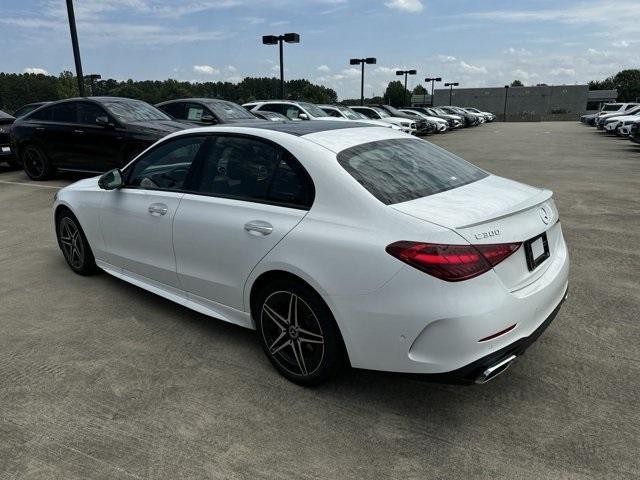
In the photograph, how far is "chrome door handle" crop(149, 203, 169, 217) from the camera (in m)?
3.78

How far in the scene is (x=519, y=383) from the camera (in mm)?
3125

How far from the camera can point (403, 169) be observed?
3.17 meters

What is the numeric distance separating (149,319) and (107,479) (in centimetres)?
183

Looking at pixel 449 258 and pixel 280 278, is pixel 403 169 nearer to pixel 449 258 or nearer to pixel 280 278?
pixel 449 258

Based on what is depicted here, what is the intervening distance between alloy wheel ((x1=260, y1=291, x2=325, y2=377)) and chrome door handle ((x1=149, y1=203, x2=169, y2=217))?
1171mm

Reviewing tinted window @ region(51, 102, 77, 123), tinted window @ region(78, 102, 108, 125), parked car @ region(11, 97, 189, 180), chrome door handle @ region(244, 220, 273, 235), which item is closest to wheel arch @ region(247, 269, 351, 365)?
chrome door handle @ region(244, 220, 273, 235)

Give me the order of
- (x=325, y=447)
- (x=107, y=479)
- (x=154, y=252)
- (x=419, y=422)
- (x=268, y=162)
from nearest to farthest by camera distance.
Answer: (x=107, y=479)
(x=325, y=447)
(x=419, y=422)
(x=268, y=162)
(x=154, y=252)

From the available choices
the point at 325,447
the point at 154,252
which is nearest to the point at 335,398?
the point at 325,447

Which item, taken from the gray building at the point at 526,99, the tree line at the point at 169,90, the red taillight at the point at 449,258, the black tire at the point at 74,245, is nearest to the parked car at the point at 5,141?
the black tire at the point at 74,245

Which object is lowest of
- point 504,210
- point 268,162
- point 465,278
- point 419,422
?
point 419,422

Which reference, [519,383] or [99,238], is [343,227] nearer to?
[519,383]

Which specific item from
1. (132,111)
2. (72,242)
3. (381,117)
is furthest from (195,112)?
(381,117)

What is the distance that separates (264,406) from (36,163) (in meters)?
10.4

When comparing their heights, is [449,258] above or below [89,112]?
below
